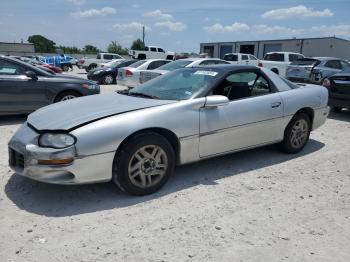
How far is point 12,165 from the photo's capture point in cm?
385


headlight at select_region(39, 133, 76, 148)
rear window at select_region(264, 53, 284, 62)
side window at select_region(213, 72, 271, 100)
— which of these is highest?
rear window at select_region(264, 53, 284, 62)

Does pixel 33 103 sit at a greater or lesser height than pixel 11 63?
lesser

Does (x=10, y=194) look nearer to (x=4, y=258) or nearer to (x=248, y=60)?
(x=4, y=258)

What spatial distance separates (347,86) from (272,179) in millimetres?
5316

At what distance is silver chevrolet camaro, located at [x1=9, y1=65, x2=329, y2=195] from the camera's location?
3.53m

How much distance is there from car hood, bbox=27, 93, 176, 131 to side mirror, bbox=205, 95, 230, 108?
1.52 ft

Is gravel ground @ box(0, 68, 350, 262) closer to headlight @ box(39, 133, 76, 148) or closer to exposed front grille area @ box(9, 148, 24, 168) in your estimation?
exposed front grille area @ box(9, 148, 24, 168)

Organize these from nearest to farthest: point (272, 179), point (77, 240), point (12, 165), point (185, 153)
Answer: point (77, 240)
point (12, 165)
point (185, 153)
point (272, 179)

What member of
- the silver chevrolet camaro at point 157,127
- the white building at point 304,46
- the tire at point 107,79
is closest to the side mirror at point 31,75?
the silver chevrolet camaro at point 157,127

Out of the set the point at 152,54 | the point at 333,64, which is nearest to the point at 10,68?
the point at 333,64

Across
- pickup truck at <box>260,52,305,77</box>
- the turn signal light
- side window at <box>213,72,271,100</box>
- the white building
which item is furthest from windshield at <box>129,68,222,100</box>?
the white building

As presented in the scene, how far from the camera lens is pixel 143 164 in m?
3.82

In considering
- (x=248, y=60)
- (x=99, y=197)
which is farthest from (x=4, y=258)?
(x=248, y=60)

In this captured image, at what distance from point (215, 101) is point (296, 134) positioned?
192 centimetres
